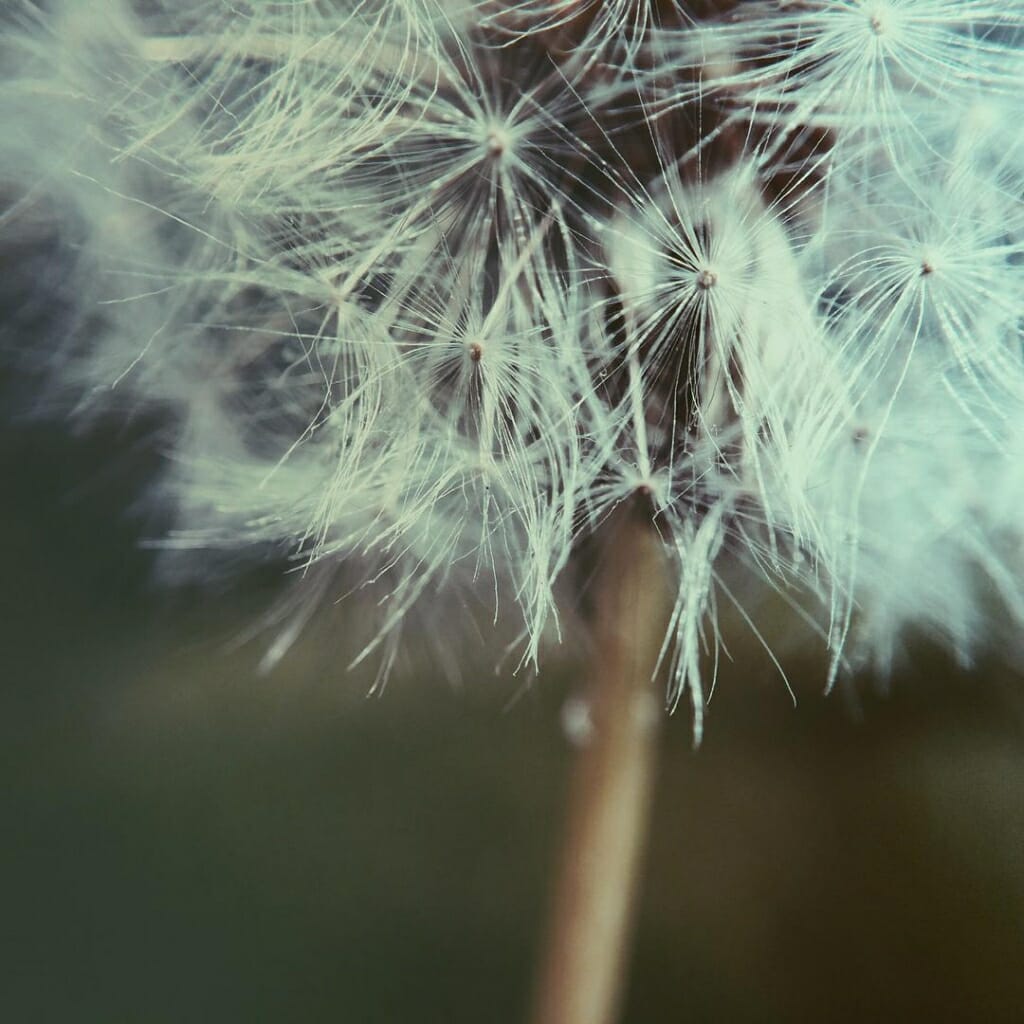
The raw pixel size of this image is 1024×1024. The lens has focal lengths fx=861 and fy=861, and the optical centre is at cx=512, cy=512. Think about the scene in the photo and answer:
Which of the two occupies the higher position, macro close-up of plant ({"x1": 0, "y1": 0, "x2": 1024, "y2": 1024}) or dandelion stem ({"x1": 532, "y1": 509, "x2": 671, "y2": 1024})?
macro close-up of plant ({"x1": 0, "y1": 0, "x2": 1024, "y2": 1024})

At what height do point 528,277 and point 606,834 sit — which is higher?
point 528,277

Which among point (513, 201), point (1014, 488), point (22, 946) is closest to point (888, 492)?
point (1014, 488)

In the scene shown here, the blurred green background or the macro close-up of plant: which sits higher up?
the macro close-up of plant

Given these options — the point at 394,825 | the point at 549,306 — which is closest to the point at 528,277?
the point at 549,306

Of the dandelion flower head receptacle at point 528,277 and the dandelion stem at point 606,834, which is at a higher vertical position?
the dandelion flower head receptacle at point 528,277

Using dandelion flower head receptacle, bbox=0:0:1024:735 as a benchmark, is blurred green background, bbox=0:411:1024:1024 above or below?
below

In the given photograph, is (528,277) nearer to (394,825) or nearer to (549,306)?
(549,306)
